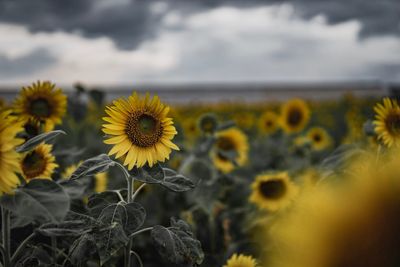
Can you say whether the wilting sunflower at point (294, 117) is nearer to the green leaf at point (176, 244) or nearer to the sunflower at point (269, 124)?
the sunflower at point (269, 124)

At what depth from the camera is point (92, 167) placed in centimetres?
124

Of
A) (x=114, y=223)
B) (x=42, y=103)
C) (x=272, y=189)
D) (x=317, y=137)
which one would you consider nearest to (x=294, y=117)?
(x=317, y=137)

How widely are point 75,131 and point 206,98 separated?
33.0 m

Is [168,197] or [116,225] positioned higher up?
[116,225]

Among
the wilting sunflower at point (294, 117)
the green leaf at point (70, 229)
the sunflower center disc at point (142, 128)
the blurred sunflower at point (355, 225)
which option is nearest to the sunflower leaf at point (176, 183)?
the sunflower center disc at point (142, 128)

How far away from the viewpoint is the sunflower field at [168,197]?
1.46 ft

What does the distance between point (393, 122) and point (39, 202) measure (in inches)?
49.9

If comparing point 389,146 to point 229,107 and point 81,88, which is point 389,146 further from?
point 229,107

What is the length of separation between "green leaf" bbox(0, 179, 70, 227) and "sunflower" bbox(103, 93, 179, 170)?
0.30 m

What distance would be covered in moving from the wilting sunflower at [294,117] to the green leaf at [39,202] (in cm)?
338

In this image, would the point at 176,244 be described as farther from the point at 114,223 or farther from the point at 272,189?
the point at 272,189

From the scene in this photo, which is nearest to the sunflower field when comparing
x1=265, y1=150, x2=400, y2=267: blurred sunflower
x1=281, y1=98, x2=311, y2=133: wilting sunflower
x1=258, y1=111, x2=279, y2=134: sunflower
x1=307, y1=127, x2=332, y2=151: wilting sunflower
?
x1=265, y1=150, x2=400, y2=267: blurred sunflower

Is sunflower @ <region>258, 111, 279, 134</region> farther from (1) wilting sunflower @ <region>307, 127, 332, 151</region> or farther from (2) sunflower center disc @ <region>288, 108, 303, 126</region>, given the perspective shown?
(2) sunflower center disc @ <region>288, 108, 303, 126</region>

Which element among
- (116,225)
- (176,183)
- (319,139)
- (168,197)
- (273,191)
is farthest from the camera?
(319,139)
